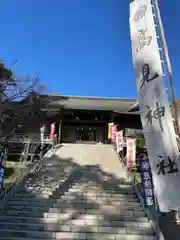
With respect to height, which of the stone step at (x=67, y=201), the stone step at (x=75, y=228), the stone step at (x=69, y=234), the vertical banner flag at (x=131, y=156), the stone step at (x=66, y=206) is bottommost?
the stone step at (x=69, y=234)

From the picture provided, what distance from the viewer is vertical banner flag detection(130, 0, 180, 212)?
10.1 feet

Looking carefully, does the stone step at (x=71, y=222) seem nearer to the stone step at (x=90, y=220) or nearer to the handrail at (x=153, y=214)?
the stone step at (x=90, y=220)

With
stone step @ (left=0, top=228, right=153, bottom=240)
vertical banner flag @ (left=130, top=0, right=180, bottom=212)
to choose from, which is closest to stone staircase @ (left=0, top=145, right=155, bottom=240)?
stone step @ (left=0, top=228, right=153, bottom=240)

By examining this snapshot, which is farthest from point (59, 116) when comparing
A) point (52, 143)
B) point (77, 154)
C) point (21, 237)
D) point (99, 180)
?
point (21, 237)

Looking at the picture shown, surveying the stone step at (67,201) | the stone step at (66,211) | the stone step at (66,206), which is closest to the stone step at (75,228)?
the stone step at (66,211)

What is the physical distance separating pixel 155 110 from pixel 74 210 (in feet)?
19.5

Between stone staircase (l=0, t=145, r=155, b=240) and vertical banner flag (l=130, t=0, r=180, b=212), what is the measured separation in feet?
14.1

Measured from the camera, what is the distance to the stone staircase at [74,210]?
21.8 ft

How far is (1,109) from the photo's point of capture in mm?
9336

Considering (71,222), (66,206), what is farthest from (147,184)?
(66,206)

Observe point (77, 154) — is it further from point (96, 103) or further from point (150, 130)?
point (150, 130)

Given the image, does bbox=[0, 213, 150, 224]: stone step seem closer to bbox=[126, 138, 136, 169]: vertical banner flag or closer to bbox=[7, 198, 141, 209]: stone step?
bbox=[7, 198, 141, 209]: stone step

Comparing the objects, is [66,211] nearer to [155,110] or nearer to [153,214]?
[153,214]

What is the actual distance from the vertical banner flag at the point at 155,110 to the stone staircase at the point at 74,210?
4312 mm
